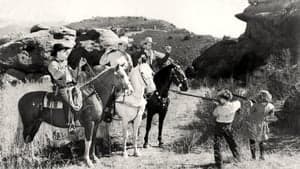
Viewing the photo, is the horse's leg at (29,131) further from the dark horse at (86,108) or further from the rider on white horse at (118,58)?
the rider on white horse at (118,58)

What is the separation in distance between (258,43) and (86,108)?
13.2 m

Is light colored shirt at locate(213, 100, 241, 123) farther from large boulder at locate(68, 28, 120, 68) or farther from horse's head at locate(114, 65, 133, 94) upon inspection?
large boulder at locate(68, 28, 120, 68)

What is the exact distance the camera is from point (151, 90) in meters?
7.79

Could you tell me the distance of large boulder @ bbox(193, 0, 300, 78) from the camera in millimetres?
16266

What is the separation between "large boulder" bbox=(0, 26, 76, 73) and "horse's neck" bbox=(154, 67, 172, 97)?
33.1ft

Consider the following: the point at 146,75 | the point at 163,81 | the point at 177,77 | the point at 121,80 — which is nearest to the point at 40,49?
the point at 163,81

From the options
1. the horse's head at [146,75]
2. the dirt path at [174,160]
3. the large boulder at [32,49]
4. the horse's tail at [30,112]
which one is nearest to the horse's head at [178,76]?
the horse's head at [146,75]

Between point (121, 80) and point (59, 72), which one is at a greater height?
point (59, 72)

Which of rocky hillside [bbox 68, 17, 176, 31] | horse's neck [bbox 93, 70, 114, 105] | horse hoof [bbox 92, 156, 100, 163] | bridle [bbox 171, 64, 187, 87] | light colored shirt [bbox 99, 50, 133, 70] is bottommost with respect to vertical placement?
horse hoof [bbox 92, 156, 100, 163]

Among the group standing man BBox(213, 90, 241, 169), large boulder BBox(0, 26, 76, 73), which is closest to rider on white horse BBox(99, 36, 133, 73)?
standing man BBox(213, 90, 241, 169)

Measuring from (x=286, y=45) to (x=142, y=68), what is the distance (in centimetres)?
Answer: 1084

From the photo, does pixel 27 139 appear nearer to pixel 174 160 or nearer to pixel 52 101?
pixel 52 101

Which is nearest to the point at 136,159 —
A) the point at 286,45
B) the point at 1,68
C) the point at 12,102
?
the point at 12,102

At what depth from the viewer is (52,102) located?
682cm
